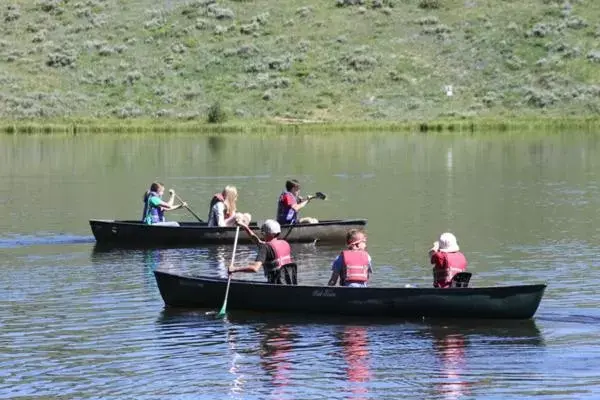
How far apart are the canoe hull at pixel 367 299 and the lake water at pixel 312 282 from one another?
208 millimetres

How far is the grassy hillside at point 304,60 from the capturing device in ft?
249

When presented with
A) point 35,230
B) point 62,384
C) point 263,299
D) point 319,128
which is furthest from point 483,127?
point 62,384

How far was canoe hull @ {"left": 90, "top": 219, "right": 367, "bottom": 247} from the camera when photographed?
1153 inches

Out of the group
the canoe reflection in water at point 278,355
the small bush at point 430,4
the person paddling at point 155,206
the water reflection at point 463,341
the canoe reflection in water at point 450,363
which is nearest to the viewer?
the canoe reflection in water at point 450,363

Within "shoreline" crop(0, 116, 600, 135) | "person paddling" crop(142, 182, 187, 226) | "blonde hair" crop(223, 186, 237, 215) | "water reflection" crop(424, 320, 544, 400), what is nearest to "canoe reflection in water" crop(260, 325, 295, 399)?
"water reflection" crop(424, 320, 544, 400)

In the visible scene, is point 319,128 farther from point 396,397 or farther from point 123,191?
point 396,397

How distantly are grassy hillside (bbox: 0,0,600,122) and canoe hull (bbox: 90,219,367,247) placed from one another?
144 ft

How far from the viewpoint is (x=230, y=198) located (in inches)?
1141

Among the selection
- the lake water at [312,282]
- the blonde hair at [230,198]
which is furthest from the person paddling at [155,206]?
the blonde hair at [230,198]

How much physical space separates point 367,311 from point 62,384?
5.39 meters

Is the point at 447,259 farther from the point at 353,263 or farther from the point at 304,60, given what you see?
the point at 304,60

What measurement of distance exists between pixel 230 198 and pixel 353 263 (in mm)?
9344

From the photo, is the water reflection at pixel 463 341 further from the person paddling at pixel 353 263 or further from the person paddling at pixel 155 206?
the person paddling at pixel 155 206

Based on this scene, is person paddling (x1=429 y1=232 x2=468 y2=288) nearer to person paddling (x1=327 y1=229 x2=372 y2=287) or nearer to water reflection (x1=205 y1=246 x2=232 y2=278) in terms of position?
person paddling (x1=327 y1=229 x2=372 y2=287)
